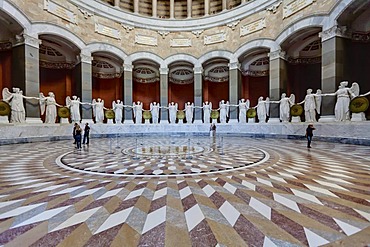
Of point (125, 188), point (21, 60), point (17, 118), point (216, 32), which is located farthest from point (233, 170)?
point (216, 32)

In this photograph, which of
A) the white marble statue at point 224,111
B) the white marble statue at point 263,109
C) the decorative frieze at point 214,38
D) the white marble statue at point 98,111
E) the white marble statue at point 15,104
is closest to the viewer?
the white marble statue at point 15,104

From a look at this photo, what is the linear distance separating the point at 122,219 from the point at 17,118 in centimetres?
1114

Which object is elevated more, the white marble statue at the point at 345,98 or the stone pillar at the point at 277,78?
the stone pillar at the point at 277,78

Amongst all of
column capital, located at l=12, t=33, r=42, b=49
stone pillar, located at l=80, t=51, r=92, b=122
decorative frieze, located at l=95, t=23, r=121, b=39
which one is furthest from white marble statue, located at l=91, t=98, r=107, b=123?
decorative frieze, located at l=95, t=23, r=121, b=39

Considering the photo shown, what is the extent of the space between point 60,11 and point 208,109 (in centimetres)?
1229

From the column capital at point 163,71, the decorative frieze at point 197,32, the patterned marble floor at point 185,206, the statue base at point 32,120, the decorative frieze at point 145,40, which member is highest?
the decorative frieze at point 197,32

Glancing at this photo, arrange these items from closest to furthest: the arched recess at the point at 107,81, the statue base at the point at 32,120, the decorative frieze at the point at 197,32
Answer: the statue base at the point at 32,120, the decorative frieze at the point at 197,32, the arched recess at the point at 107,81

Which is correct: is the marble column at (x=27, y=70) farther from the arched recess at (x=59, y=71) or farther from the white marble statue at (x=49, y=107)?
the arched recess at (x=59, y=71)

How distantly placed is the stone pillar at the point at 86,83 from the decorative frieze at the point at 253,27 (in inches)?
474

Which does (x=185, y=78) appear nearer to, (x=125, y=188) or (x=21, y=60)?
(x=21, y=60)

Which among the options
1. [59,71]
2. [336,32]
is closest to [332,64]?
[336,32]

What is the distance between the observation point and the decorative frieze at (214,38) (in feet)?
57.2

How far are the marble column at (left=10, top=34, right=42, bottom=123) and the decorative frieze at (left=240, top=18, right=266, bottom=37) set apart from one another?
565 inches

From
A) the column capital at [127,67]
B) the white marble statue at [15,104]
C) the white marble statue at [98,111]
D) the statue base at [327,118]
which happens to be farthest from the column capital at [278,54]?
the white marble statue at [15,104]
